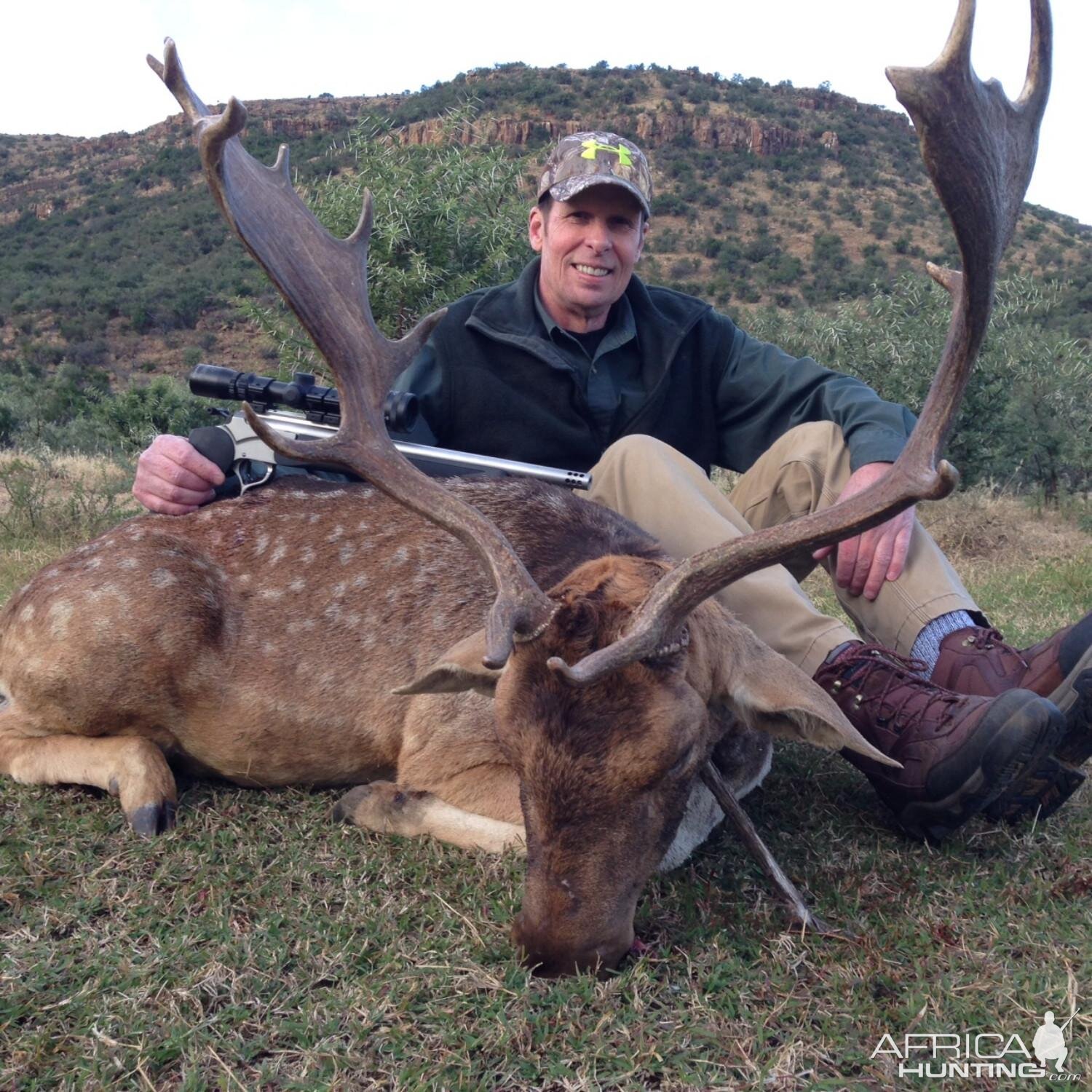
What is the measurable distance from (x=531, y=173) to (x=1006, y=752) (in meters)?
42.2

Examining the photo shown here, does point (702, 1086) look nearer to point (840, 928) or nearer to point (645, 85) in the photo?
point (840, 928)

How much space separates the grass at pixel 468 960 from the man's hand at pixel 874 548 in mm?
998

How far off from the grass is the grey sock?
0.72 metres

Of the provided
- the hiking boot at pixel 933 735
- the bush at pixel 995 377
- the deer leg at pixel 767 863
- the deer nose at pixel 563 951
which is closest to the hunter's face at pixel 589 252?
the hiking boot at pixel 933 735

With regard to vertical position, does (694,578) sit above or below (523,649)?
above

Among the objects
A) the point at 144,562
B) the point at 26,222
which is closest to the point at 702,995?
the point at 144,562

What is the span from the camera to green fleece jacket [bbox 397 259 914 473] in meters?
5.59

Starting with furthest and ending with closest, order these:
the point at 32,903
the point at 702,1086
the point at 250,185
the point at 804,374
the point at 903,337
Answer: the point at 903,337 < the point at 804,374 < the point at 250,185 < the point at 32,903 < the point at 702,1086

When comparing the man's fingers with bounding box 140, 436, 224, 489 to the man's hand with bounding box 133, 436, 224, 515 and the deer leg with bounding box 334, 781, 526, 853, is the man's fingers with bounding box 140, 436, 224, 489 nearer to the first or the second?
the man's hand with bounding box 133, 436, 224, 515

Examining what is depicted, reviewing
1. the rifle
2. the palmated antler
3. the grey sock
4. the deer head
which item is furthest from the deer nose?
the rifle

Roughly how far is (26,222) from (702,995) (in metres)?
63.4

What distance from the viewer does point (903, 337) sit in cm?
1477

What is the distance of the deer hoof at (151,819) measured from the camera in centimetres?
385

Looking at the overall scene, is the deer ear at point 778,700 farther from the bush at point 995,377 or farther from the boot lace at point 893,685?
the bush at point 995,377
